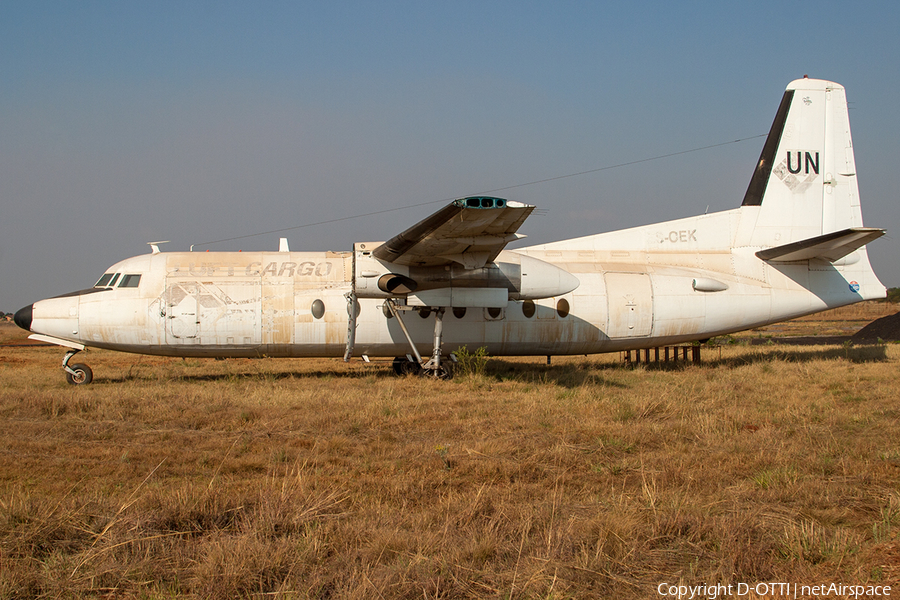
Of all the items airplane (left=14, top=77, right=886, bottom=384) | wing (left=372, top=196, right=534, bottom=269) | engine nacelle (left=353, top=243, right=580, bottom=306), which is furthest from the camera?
airplane (left=14, top=77, right=886, bottom=384)

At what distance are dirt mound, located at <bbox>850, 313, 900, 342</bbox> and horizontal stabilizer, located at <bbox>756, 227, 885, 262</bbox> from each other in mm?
13222

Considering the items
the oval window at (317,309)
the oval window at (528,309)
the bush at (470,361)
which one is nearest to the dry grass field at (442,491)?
the bush at (470,361)

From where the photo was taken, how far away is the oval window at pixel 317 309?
13.9m

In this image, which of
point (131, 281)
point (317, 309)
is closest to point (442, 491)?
point (317, 309)

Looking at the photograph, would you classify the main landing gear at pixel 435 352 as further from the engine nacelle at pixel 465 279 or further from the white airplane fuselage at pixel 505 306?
the engine nacelle at pixel 465 279

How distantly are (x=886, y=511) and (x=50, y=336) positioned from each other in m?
14.5

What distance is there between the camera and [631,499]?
17.9 feet

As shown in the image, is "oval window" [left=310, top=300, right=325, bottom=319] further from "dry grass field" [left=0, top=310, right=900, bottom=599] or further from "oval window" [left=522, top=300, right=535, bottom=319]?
"oval window" [left=522, top=300, right=535, bottom=319]

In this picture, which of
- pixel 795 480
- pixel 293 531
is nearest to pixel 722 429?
pixel 795 480

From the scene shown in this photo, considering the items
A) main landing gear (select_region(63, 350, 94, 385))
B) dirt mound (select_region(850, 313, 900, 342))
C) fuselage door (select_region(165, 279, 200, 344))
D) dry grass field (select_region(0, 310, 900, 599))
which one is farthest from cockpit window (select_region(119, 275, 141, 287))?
dirt mound (select_region(850, 313, 900, 342))

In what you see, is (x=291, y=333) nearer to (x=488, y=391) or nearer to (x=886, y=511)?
(x=488, y=391)

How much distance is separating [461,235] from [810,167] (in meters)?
10.4

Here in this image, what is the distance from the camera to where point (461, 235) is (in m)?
11.6

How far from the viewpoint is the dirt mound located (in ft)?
85.2
